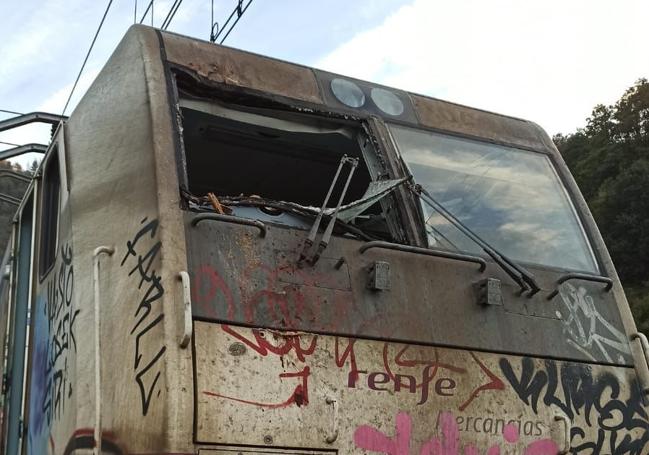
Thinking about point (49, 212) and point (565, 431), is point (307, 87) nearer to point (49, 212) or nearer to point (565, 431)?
point (49, 212)

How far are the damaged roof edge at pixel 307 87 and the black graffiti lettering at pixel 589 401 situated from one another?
4.99 feet

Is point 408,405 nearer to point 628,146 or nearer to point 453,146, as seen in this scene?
point 453,146

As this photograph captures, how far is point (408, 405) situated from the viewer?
11.0 ft

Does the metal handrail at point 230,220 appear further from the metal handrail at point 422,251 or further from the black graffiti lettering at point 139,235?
the metal handrail at point 422,251

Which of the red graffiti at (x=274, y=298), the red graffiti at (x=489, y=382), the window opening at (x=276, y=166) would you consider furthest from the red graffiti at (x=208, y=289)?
the red graffiti at (x=489, y=382)

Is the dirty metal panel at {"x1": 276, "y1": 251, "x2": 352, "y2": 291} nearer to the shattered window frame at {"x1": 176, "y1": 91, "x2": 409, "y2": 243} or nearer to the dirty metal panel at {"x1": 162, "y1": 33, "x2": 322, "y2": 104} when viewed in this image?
the shattered window frame at {"x1": 176, "y1": 91, "x2": 409, "y2": 243}

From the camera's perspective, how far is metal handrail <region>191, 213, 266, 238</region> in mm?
3314

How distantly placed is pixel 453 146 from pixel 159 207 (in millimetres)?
1930

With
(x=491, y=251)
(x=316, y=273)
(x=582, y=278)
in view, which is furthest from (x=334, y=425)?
(x=582, y=278)

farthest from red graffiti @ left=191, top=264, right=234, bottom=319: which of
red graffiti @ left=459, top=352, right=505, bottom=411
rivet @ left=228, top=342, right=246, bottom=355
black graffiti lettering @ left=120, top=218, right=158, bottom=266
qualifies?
red graffiti @ left=459, top=352, right=505, bottom=411

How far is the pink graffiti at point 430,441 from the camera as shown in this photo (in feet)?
10.5

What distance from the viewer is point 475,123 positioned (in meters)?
4.85

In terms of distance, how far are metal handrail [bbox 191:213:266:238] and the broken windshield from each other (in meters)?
0.95

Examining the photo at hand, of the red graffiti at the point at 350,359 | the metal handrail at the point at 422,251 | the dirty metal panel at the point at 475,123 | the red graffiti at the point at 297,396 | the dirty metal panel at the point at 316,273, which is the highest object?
the dirty metal panel at the point at 475,123
